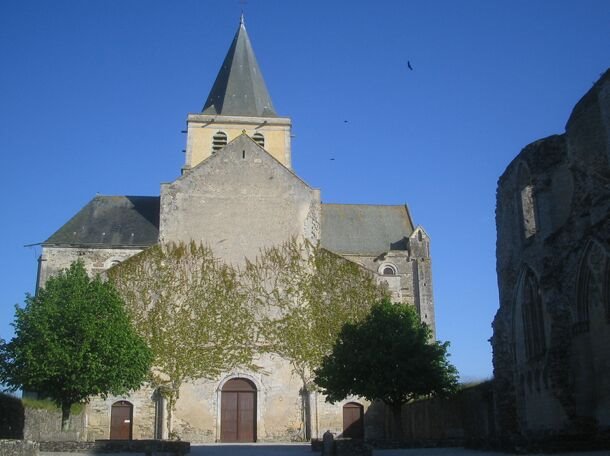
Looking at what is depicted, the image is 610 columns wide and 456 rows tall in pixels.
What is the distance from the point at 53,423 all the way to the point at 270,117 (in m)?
21.0

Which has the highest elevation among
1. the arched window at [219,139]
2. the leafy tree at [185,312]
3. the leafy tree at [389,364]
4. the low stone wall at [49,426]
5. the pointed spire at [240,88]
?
the pointed spire at [240,88]

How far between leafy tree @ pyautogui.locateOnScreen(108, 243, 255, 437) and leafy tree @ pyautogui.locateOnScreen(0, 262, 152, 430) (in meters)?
3.97

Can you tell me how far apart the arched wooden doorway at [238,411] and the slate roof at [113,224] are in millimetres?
8557

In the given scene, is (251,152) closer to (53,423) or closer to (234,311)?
(234,311)

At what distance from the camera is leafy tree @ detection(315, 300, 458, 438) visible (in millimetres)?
22062

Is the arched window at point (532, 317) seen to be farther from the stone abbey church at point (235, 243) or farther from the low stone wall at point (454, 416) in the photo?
the stone abbey church at point (235, 243)

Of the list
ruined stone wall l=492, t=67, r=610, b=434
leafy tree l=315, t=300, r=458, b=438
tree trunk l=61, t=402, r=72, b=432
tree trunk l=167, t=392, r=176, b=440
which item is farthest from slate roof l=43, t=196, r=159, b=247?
ruined stone wall l=492, t=67, r=610, b=434

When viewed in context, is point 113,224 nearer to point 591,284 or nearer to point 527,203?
point 527,203

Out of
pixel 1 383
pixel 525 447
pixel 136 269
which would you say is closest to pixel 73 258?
pixel 136 269

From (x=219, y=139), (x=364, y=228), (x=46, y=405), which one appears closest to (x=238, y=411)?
(x=46, y=405)

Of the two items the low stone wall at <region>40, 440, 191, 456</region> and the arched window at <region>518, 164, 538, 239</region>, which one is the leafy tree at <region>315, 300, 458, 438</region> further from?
the low stone wall at <region>40, 440, 191, 456</region>

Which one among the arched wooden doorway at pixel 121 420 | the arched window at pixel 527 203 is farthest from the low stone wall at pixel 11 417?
the arched window at pixel 527 203

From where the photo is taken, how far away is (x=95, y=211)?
34.4 metres

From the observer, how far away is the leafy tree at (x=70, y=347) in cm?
2103
